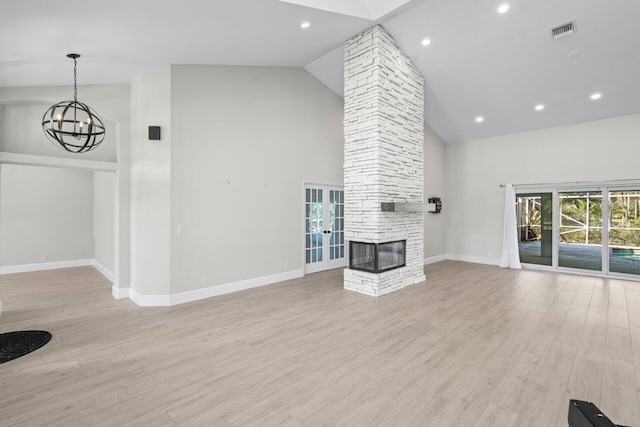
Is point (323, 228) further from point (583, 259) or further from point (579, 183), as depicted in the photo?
point (583, 259)

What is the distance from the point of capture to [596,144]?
263 inches

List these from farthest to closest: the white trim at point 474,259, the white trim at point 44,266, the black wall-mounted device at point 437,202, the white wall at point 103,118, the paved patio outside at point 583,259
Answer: the black wall-mounted device at point 437,202 < the white trim at point 474,259 < the white trim at point 44,266 < the paved patio outside at point 583,259 < the white wall at point 103,118

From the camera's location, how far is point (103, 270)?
7.02m

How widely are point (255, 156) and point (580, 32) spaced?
17.8 ft

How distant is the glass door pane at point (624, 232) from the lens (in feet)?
21.0

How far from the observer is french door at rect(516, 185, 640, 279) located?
6.49 metres

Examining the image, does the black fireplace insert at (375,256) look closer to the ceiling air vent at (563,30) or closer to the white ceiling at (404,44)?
the white ceiling at (404,44)

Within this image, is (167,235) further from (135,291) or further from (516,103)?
(516,103)

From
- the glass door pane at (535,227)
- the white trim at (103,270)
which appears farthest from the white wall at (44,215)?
the glass door pane at (535,227)

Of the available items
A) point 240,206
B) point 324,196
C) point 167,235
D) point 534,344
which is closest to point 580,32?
point 534,344

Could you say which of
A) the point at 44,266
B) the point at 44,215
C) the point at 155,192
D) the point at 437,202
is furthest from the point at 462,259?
the point at 44,215

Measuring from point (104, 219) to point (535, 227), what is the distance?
33.0 ft

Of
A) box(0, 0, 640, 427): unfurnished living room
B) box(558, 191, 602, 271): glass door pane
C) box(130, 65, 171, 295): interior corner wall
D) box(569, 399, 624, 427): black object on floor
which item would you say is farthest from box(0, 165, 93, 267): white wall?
box(558, 191, 602, 271): glass door pane

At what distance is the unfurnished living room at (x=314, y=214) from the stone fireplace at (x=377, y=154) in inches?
1.7
